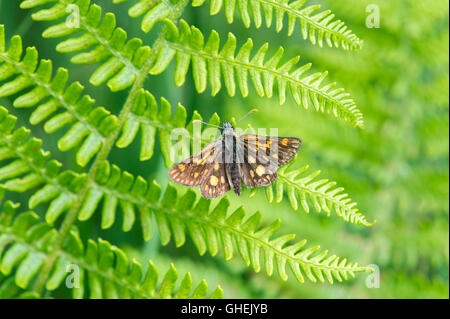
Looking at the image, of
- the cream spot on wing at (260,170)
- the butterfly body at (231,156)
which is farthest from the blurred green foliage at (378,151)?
the cream spot on wing at (260,170)

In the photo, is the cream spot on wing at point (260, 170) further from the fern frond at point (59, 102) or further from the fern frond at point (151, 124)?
the fern frond at point (59, 102)

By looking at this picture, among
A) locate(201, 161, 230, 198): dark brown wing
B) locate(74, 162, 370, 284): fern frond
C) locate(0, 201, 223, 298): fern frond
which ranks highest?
locate(201, 161, 230, 198): dark brown wing

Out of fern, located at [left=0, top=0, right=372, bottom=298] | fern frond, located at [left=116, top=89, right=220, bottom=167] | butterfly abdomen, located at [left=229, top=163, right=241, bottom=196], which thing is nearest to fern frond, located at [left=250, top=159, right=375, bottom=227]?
fern, located at [left=0, top=0, right=372, bottom=298]

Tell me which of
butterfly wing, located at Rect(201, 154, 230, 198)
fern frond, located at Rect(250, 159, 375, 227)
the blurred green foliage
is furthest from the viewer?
the blurred green foliage

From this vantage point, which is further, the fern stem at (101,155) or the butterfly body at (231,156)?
the butterfly body at (231,156)

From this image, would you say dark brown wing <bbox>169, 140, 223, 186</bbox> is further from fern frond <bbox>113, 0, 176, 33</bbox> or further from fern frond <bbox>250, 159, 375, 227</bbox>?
fern frond <bbox>113, 0, 176, 33</bbox>
